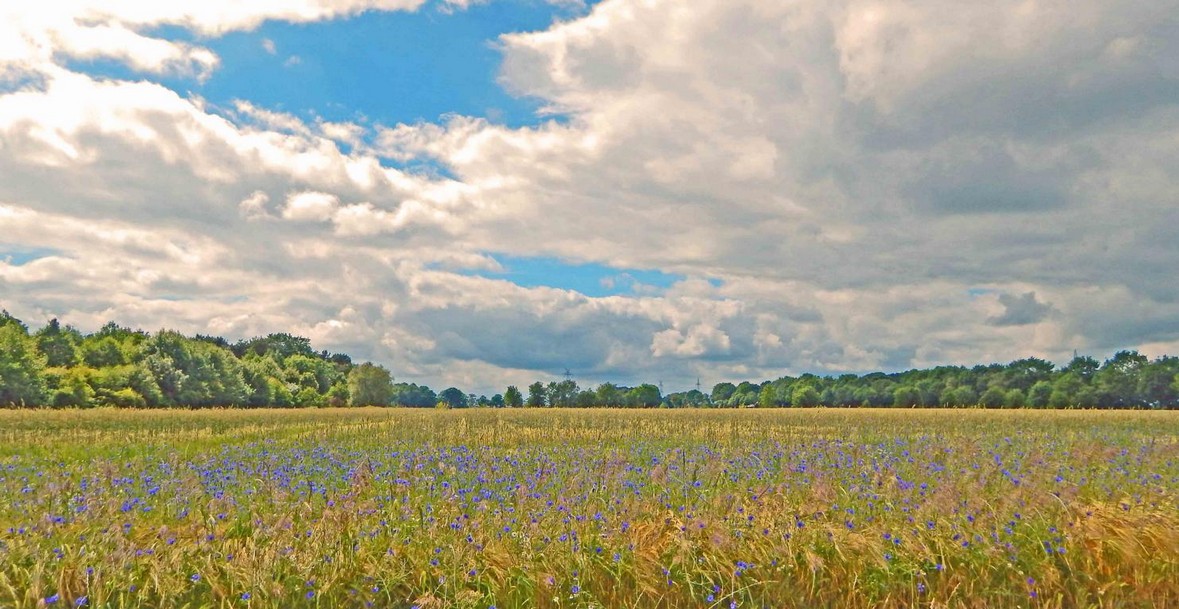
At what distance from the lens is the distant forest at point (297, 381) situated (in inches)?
2618

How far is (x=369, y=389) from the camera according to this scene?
110 m

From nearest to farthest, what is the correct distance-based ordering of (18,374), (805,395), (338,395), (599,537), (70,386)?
(599,537), (18,374), (70,386), (338,395), (805,395)

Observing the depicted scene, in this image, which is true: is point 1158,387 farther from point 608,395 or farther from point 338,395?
point 338,395

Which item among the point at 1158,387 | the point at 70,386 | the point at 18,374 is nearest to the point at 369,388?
the point at 70,386

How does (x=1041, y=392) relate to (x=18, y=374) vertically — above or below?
above

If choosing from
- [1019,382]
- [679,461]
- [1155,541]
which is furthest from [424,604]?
[1019,382]

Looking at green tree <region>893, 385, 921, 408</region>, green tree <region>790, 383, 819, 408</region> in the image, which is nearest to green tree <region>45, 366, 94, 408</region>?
green tree <region>893, 385, 921, 408</region>

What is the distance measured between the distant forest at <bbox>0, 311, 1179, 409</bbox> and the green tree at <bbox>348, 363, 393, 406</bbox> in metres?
0.15

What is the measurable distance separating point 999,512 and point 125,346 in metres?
92.2

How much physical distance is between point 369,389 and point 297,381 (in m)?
16.4

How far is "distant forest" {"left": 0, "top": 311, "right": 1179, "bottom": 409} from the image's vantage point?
66.5m

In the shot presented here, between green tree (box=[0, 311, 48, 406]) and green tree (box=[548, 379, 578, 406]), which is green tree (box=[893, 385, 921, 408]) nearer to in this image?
green tree (box=[548, 379, 578, 406])

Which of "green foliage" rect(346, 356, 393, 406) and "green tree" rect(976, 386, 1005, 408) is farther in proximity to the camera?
"green foliage" rect(346, 356, 393, 406)

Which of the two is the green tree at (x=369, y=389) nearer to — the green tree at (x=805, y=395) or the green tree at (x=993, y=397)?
the green tree at (x=805, y=395)
